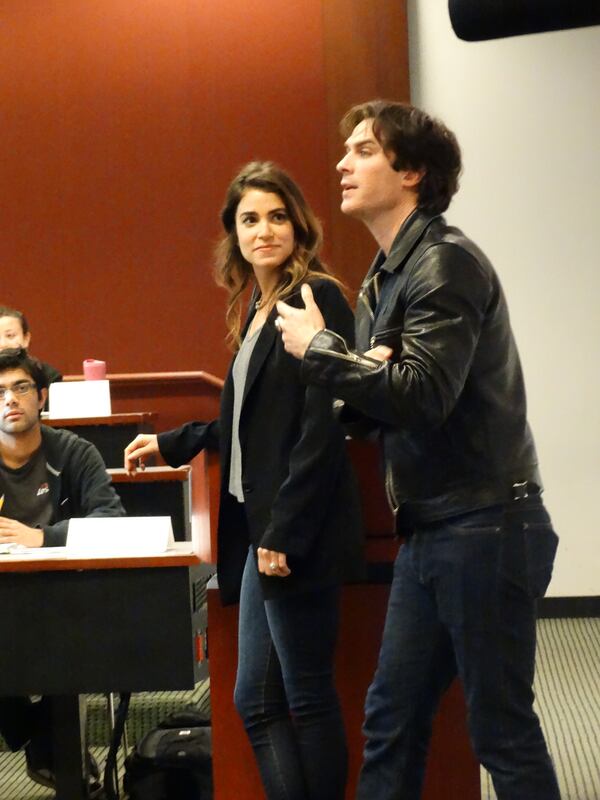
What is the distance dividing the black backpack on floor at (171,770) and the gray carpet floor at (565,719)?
1.37 ft

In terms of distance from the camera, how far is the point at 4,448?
9.82 feet

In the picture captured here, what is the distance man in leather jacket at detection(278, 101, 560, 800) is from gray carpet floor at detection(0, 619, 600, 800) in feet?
3.74

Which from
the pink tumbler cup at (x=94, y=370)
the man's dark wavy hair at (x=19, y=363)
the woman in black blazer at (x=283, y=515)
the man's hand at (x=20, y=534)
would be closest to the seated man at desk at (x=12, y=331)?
the pink tumbler cup at (x=94, y=370)

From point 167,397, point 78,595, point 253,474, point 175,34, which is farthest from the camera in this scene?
point 175,34

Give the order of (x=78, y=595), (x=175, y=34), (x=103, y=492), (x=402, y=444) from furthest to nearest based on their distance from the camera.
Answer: (x=175, y=34) < (x=103, y=492) < (x=78, y=595) < (x=402, y=444)

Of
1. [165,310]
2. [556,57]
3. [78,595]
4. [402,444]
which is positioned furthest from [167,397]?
[402,444]

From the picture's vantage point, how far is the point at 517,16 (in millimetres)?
1634

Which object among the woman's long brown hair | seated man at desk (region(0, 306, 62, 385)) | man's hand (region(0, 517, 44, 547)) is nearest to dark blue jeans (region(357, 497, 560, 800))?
the woman's long brown hair

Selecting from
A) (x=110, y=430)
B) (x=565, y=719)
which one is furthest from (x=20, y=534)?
(x=565, y=719)

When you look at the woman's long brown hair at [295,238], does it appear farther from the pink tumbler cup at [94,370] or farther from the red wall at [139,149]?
the red wall at [139,149]

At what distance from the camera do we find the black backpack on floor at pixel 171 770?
256 centimetres

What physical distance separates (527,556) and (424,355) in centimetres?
30

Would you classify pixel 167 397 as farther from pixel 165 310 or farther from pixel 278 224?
pixel 278 224

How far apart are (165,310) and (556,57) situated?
2.25 metres
